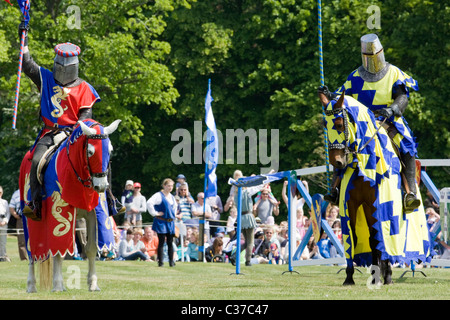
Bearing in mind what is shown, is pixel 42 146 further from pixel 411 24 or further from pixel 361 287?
pixel 411 24

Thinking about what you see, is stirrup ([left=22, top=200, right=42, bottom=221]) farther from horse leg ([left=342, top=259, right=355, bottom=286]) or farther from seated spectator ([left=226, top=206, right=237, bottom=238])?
seated spectator ([left=226, top=206, right=237, bottom=238])

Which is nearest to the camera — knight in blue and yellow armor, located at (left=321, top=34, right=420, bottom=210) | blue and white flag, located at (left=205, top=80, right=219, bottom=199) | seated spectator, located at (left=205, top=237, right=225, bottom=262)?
knight in blue and yellow armor, located at (left=321, top=34, right=420, bottom=210)

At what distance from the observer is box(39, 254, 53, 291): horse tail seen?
1148 centimetres

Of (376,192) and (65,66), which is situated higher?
(65,66)

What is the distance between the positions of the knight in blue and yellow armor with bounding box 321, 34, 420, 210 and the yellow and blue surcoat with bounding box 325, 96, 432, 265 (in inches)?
12.1

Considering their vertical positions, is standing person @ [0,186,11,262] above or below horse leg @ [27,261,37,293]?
above

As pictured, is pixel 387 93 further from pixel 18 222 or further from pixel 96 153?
pixel 18 222

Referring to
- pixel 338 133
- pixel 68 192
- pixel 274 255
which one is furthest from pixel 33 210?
pixel 274 255

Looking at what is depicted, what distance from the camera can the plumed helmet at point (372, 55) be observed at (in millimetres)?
12188

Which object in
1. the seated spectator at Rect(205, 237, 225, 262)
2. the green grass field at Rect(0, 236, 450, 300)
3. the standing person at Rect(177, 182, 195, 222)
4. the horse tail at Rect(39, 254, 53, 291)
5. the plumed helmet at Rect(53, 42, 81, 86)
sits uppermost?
the plumed helmet at Rect(53, 42, 81, 86)

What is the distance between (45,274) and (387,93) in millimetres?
4905

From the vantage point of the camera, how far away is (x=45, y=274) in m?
11.5

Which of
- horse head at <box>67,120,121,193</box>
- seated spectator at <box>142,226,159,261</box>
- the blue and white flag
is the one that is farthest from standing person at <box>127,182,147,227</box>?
horse head at <box>67,120,121,193</box>

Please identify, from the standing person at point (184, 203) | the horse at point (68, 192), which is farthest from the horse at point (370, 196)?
the standing person at point (184, 203)
